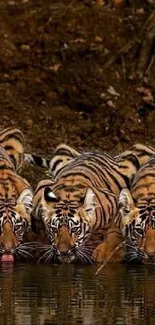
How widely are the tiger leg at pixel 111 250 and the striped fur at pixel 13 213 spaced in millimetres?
693

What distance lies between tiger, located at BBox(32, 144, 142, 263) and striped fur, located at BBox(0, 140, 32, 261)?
0.17 meters

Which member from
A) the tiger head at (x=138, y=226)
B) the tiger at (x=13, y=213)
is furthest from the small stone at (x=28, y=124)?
the tiger head at (x=138, y=226)

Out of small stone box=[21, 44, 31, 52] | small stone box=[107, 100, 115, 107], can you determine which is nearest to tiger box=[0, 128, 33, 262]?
small stone box=[107, 100, 115, 107]

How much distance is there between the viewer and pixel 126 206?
18125 mm

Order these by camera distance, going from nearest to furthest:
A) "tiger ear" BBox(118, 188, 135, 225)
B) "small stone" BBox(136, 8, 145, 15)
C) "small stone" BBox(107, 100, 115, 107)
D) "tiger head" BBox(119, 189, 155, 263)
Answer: "tiger head" BBox(119, 189, 155, 263) → "tiger ear" BBox(118, 188, 135, 225) → "small stone" BBox(107, 100, 115, 107) → "small stone" BBox(136, 8, 145, 15)

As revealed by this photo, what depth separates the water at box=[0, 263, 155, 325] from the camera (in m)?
13.8

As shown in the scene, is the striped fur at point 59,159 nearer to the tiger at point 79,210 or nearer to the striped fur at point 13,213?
the tiger at point 79,210

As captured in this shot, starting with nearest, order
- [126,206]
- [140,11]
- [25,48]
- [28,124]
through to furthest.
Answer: [126,206], [28,124], [25,48], [140,11]

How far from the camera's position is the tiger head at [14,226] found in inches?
698

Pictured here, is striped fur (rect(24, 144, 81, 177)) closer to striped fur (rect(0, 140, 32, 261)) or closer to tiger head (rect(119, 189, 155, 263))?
striped fur (rect(0, 140, 32, 261))

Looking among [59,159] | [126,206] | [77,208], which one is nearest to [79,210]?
[77,208]

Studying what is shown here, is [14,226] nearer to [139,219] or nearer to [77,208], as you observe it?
[77,208]

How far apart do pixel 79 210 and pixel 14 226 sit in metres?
0.68

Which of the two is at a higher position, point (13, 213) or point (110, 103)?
point (110, 103)
